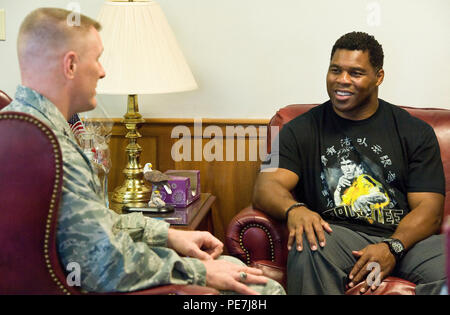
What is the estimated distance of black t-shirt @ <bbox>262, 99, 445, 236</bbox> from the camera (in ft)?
6.71

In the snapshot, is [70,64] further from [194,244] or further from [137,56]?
[137,56]

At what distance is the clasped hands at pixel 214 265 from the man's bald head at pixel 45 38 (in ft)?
1.85

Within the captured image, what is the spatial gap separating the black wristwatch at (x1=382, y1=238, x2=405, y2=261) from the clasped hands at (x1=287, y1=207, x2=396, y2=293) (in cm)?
1

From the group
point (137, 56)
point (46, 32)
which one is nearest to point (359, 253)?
point (137, 56)

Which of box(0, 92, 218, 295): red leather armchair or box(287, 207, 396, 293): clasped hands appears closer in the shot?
box(0, 92, 218, 295): red leather armchair

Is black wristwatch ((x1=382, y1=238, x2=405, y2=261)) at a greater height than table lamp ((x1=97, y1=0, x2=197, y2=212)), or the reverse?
table lamp ((x1=97, y1=0, x2=197, y2=212))

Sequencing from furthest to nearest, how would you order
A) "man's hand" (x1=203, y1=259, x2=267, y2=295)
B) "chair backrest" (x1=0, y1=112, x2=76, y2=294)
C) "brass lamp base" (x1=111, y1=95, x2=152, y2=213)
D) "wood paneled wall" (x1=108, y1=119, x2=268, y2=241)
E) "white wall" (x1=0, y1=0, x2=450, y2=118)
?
"wood paneled wall" (x1=108, y1=119, x2=268, y2=241)
"white wall" (x1=0, y1=0, x2=450, y2=118)
"brass lamp base" (x1=111, y1=95, x2=152, y2=213)
"man's hand" (x1=203, y1=259, x2=267, y2=295)
"chair backrest" (x1=0, y1=112, x2=76, y2=294)

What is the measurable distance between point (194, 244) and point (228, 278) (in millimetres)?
187

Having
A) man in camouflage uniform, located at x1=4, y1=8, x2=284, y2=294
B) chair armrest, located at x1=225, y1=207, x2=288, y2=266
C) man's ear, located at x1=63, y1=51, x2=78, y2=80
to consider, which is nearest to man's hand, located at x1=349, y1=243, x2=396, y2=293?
chair armrest, located at x1=225, y1=207, x2=288, y2=266

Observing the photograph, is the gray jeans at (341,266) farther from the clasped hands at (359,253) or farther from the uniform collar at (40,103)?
the uniform collar at (40,103)

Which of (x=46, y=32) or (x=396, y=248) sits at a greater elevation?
(x=46, y=32)

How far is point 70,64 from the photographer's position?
131cm

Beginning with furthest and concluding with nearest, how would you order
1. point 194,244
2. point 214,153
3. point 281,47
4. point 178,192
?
point 214,153 < point 281,47 < point 178,192 < point 194,244

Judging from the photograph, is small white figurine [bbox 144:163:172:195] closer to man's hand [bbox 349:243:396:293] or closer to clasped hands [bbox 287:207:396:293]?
clasped hands [bbox 287:207:396:293]
